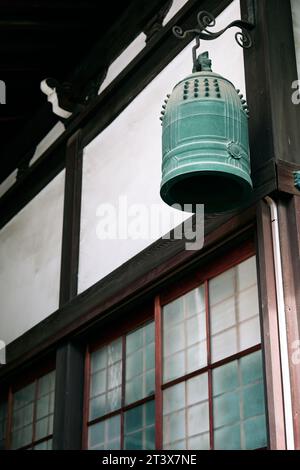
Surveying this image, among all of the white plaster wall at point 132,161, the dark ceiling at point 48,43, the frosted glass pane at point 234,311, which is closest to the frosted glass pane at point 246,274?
the frosted glass pane at point 234,311

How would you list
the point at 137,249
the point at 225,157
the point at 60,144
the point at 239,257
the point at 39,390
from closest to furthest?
the point at 225,157 → the point at 239,257 → the point at 137,249 → the point at 39,390 → the point at 60,144

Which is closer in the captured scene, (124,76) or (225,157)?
(225,157)

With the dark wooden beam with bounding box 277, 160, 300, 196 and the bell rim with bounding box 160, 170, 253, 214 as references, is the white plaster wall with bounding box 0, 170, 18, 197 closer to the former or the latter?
the bell rim with bounding box 160, 170, 253, 214

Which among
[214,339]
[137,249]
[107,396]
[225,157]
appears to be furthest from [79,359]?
[225,157]

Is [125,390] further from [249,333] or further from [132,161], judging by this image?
[132,161]

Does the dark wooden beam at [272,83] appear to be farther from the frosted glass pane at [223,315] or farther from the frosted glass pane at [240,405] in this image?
the frosted glass pane at [240,405]

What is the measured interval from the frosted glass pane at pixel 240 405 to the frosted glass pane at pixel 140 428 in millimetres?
667

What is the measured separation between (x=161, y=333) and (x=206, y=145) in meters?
1.40

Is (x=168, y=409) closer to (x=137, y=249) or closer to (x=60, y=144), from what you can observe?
(x=137, y=249)

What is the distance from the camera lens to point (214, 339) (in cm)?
572

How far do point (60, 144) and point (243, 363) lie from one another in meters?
3.29

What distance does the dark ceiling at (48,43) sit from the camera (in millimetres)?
7562

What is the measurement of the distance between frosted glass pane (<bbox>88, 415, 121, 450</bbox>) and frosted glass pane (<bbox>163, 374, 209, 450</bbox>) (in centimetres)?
60

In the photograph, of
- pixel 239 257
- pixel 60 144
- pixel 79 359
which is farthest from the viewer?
pixel 60 144
